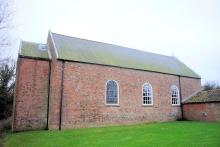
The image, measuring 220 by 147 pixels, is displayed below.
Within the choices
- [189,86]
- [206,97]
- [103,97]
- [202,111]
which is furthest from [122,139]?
[189,86]

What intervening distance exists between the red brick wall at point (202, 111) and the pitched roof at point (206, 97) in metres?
0.43

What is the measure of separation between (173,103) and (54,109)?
14.7 meters

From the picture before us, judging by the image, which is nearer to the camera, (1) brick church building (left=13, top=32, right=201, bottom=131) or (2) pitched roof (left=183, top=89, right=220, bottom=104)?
(1) brick church building (left=13, top=32, right=201, bottom=131)

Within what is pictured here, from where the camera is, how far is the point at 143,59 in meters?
27.1

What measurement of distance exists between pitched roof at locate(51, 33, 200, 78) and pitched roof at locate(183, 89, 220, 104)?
317cm

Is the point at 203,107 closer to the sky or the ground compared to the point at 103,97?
closer to the ground

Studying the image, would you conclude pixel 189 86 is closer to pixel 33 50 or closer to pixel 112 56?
pixel 112 56

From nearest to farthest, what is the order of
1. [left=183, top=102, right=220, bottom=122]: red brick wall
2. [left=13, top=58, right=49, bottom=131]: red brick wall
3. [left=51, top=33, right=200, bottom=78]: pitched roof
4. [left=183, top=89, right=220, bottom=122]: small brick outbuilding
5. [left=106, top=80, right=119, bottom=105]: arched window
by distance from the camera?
Result: [left=13, top=58, right=49, bottom=131]: red brick wall, [left=51, top=33, right=200, bottom=78]: pitched roof, [left=106, top=80, right=119, bottom=105]: arched window, [left=183, top=102, right=220, bottom=122]: red brick wall, [left=183, top=89, right=220, bottom=122]: small brick outbuilding

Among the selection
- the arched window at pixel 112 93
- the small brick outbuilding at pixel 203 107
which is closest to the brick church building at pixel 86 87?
the arched window at pixel 112 93

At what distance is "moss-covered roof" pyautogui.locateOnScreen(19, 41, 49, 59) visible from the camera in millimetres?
20055

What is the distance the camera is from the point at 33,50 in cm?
2112

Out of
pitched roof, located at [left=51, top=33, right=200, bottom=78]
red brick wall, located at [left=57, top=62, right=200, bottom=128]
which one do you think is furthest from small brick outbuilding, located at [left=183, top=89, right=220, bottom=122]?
pitched roof, located at [left=51, top=33, right=200, bottom=78]

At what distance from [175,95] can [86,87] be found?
12468 mm

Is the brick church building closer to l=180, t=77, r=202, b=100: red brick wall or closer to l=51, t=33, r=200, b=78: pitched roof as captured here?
l=51, t=33, r=200, b=78: pitched roof
